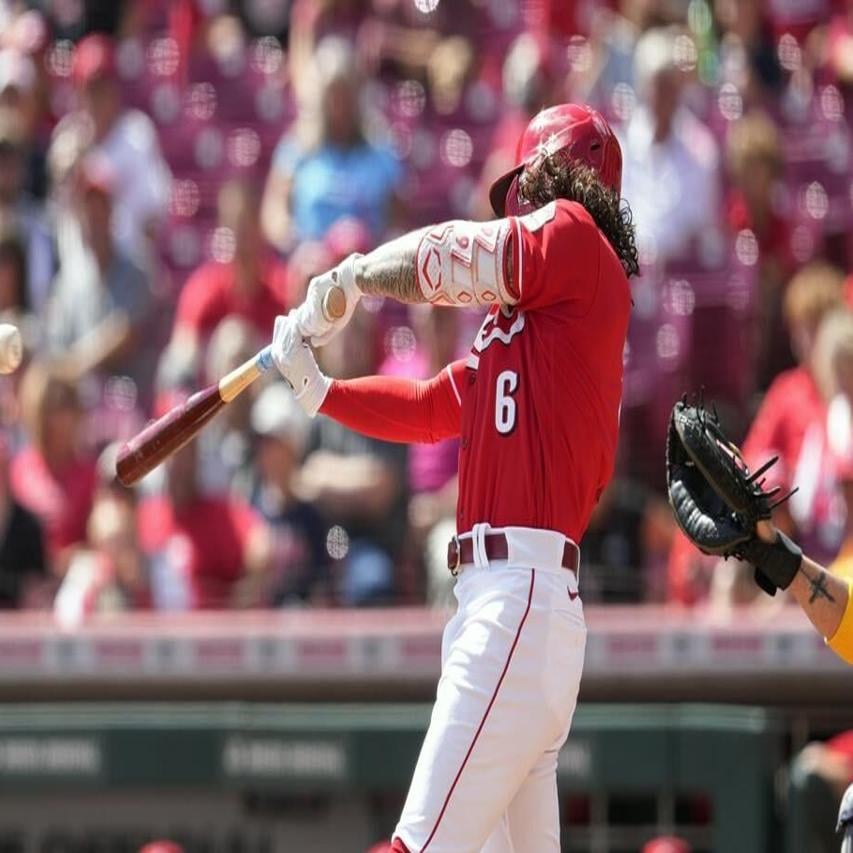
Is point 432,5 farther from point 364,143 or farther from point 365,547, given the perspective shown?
point 365,547

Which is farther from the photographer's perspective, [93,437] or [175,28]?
[175,28]

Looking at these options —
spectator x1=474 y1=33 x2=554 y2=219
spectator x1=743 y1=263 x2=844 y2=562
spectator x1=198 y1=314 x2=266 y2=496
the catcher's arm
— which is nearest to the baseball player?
the catcher's arm

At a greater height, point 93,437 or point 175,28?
point 175,28

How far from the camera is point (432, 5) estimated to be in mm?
10109

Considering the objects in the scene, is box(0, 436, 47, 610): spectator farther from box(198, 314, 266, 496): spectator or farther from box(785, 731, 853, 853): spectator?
box(785, 731, 853, 853): spectator

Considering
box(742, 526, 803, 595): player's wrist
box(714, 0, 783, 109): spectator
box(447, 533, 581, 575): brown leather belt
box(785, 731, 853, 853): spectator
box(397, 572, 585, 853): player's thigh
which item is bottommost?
box(785, 731, 853, 853): spectator

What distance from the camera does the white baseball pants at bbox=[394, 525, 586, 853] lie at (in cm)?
377

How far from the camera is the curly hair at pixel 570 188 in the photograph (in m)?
3.98

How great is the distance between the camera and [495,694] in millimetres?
3779

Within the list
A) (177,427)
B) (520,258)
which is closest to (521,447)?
(520,258)

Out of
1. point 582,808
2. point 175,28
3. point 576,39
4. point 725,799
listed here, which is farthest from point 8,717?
point 175,28

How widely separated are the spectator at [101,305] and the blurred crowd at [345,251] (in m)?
0.01

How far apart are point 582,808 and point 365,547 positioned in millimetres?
1371

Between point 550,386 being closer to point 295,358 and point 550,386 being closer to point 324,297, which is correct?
point 324,297
